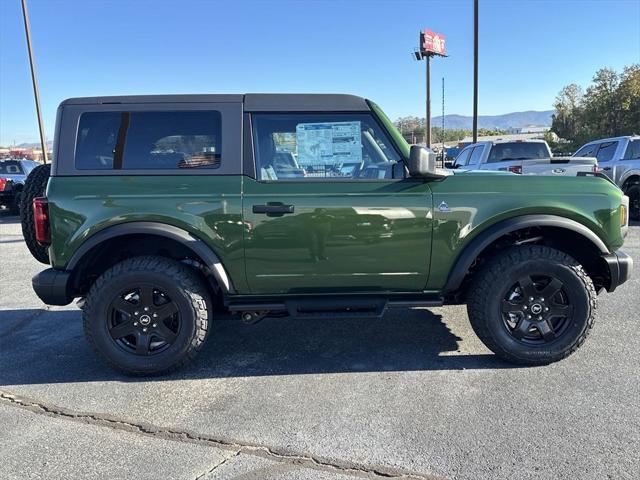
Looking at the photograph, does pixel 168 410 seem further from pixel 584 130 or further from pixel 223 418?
pixel 584 130

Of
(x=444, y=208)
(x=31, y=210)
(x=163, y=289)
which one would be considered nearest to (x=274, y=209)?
(x=163, y=289)

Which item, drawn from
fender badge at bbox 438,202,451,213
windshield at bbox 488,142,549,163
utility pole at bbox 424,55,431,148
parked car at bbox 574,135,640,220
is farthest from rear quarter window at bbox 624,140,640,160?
utility pole at bbox 424,55,431,148

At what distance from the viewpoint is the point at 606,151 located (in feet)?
37.1

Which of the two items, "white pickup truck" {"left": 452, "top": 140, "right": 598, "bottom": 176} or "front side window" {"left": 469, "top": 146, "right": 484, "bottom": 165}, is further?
"front side window" {"left": 469, "top": 146, "right": 484, "bottom": 165}

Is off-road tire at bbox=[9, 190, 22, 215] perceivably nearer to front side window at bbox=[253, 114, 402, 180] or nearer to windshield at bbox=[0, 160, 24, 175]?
windshield at bbox=[0, 160, 24, 175]

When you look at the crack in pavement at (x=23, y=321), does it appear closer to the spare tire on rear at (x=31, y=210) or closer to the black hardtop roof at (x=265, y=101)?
the spare tire on rear at (x=31, y=210)

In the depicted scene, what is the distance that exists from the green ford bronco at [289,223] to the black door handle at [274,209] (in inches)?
0.6

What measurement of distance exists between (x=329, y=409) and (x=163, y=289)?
4.69 ft

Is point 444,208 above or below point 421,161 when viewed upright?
below

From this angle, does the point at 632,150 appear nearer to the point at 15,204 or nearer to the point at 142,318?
the point at 142,318

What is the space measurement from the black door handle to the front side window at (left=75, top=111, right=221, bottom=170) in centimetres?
45

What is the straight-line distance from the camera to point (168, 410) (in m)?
3.12

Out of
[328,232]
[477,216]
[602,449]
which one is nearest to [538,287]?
[477,216]

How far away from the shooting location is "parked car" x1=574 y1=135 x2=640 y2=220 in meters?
10.4
